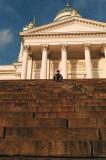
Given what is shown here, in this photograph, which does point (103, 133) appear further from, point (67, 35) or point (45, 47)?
point (67, 35)


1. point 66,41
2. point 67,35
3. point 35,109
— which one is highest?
point 67,35

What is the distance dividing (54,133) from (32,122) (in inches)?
32.7

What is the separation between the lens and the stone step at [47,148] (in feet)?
11.1

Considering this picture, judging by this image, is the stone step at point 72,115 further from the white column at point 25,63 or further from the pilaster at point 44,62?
the white column at point 25,63

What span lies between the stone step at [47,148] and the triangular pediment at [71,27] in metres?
24.1

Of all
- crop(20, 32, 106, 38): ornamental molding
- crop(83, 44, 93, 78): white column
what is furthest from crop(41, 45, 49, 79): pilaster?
crop(83, 44, 93, 78): white column

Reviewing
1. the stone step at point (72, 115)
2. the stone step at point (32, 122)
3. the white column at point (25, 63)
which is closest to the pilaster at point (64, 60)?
the white column at point (25, 63)

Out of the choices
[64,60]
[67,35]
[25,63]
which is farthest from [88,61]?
[25,63]

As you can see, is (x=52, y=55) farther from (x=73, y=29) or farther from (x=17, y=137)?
(x=17, y=137)

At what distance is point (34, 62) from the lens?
1180 inches

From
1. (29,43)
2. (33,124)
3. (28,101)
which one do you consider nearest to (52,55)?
(29,43)

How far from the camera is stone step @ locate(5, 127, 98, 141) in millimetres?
3863

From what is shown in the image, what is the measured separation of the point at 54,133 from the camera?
3.99 m

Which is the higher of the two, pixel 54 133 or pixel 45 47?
pixel 45 47
